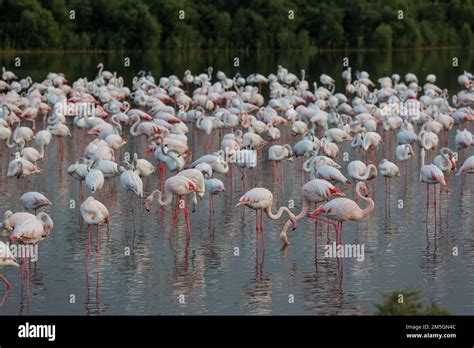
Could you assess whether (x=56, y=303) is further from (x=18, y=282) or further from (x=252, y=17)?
(x=252, y=17)

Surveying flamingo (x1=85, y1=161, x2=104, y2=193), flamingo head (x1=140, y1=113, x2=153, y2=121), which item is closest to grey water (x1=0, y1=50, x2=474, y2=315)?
flamingo (x1=85, y1=161, x2=104, y2=193)

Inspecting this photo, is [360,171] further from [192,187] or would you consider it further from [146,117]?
[146,117]

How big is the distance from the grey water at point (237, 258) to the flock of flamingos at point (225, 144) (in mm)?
296

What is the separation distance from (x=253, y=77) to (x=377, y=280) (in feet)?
79.1

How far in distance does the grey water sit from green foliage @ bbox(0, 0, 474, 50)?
42.9 meters

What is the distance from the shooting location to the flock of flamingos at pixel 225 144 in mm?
17312

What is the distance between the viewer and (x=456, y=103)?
1302 inches

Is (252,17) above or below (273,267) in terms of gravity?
above

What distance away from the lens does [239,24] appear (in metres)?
68.5

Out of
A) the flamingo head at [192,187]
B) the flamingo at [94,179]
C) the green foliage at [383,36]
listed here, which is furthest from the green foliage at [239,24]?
the flamingo head at [192,187]

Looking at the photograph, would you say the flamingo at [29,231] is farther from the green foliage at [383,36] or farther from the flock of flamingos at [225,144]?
the green foliage at [383,36]

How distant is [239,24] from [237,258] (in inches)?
2079

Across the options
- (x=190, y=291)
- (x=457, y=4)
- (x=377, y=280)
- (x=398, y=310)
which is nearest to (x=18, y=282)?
(x=190, y=291)
